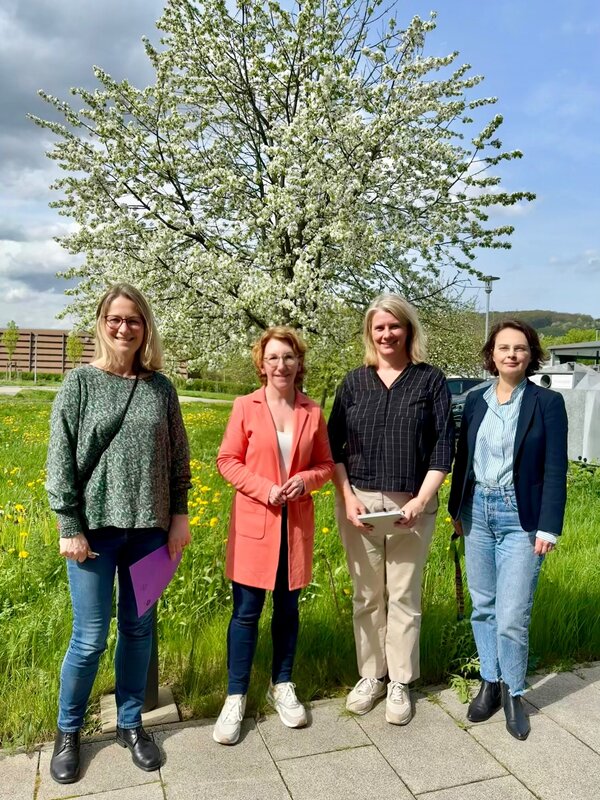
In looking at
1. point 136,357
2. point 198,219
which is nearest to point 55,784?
point 136,357

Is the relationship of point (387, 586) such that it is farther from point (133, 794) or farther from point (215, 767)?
point (133, 794)

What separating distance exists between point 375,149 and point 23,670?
895 cm

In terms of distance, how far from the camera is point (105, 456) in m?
2.54

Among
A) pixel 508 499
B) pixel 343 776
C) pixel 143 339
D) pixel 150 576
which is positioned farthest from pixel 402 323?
pixel 343 776

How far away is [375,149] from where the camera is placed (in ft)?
32.3

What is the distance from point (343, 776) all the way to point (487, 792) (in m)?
0.57

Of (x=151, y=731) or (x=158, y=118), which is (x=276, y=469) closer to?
(x=151, y=731)

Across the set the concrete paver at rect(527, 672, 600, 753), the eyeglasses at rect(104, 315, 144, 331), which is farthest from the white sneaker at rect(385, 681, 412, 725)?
the eyeglasses at rect(104, 315, 144, 331)

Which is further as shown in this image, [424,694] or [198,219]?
[198,219]

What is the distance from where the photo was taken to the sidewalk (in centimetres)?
246

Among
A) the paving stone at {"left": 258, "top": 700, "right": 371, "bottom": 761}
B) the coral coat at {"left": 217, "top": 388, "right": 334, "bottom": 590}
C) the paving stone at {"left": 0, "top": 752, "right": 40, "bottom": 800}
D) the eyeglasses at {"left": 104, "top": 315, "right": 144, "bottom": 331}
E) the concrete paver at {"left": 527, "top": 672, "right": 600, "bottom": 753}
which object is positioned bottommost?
the paving stone at {"left": 0, "top": 752, "right": 40, "bottom": 800}

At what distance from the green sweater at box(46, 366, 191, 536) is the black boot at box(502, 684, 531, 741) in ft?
6.20

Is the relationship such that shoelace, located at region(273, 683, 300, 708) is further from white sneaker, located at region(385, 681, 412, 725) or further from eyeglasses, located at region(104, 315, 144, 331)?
eyeglasses, located at region(104, 315, 144, 331)

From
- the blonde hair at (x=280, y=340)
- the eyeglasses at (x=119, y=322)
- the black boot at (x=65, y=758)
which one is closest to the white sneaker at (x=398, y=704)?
the black boot at (x=65, y=758)
